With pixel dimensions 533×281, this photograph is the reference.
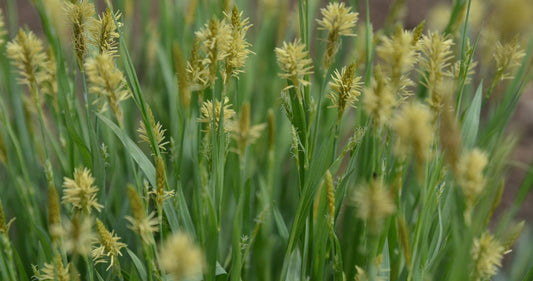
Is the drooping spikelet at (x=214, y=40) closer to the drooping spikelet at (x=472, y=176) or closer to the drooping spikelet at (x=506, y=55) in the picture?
the drooping spikelet at (x=472, y=176)

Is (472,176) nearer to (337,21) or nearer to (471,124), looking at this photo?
(337,21)

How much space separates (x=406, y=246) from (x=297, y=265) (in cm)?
38

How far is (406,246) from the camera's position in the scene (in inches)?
21.0

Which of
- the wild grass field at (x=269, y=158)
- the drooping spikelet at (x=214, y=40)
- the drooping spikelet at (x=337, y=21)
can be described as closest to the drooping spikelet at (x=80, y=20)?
the wild grass field at (x=269, y=158)

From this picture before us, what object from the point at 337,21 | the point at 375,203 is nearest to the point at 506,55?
the point at 337,21

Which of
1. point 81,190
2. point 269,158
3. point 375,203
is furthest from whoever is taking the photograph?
point 269,158

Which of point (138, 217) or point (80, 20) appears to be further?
point (80, 20)

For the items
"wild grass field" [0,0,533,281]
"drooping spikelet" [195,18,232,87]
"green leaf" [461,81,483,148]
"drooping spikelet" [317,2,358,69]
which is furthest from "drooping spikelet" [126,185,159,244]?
"green leaf" [461,81,483,148]

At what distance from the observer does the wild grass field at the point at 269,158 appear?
22.6 inches

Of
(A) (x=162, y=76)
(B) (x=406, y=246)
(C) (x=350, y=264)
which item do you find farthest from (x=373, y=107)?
(A) (x=162, y=76)

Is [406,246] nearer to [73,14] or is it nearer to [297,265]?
[297,265]

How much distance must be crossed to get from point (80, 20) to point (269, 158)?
30cm

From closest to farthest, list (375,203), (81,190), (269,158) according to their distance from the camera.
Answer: (375,203) → (81,190) → (269,158)

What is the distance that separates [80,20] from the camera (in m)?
0.69
